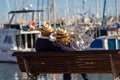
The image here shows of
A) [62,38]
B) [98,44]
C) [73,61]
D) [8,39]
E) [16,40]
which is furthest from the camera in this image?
[8,39]

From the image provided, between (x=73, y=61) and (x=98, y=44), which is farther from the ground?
(x=73, y=61)

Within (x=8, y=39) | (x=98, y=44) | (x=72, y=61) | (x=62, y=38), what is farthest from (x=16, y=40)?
(x=72, y=61)

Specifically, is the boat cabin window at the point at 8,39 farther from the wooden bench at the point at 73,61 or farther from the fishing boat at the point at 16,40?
the wooden bench at the point at 73,61

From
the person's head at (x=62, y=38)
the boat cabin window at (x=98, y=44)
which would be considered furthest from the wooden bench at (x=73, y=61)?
the boat cabin window at (x=98, y=44)

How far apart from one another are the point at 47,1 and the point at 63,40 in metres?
25.4

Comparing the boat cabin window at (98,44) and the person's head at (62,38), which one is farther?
the boat cabin window at (98,44)

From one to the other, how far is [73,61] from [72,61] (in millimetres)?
22

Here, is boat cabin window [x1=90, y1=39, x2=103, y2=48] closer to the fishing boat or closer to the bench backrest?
the fishing boat

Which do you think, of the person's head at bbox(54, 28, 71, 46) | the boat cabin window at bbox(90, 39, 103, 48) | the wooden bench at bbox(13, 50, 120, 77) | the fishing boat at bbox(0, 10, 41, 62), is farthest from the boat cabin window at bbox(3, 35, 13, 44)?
the wooden bench at bbox(13, 50, 120, 77)

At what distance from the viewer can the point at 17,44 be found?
32.9 metres

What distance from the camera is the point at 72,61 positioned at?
33.1 ft

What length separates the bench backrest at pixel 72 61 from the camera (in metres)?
9.84

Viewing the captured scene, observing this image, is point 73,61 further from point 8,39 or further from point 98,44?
point 8,39

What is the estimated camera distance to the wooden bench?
9828 millimetres
